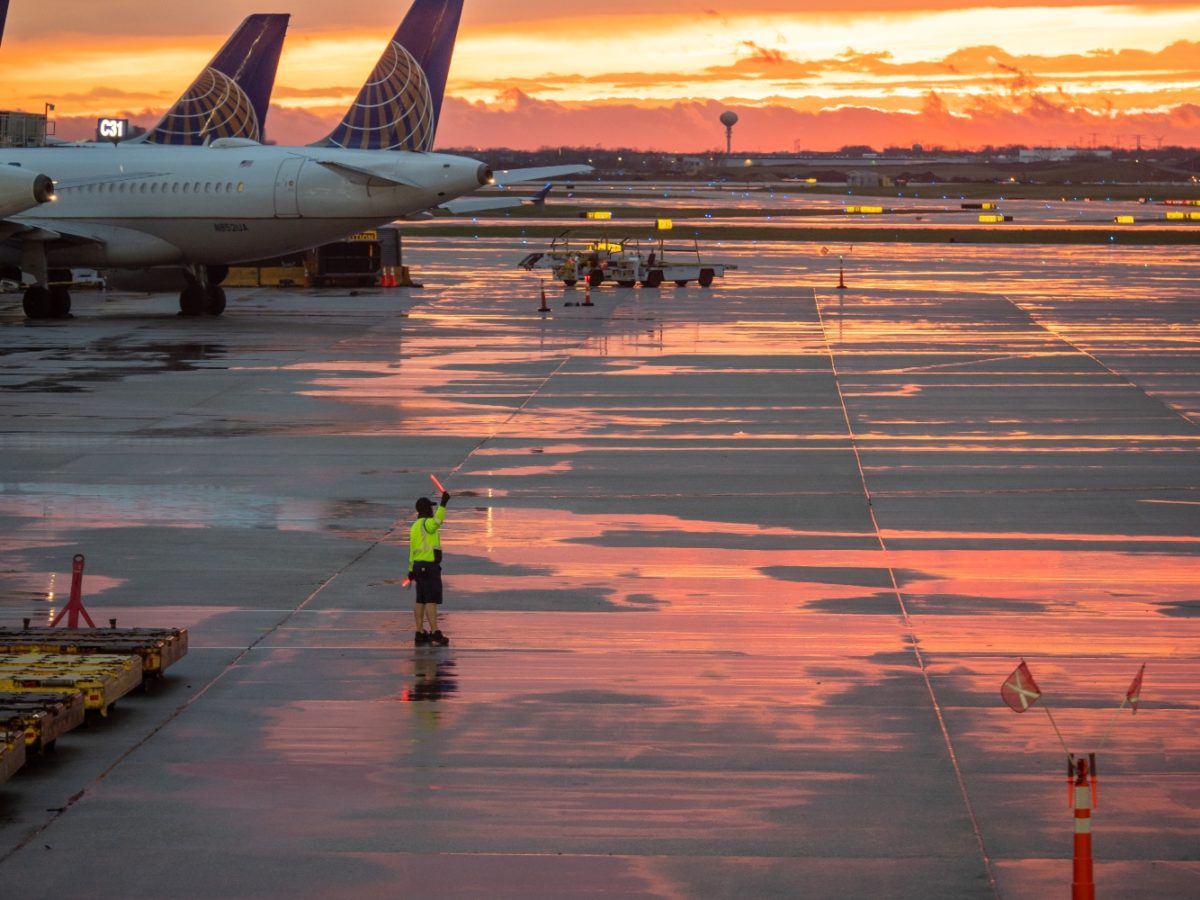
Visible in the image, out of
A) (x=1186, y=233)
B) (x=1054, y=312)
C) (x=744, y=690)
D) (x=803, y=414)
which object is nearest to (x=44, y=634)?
(x=744, y=690)

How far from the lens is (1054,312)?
59188 mm

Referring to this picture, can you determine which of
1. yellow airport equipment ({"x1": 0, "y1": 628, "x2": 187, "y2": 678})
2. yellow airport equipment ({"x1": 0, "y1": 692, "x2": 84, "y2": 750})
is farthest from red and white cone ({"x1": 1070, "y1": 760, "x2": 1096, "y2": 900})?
yellow airport equipment ({"x1": 0, "y1": 628, "x2": 187, "y2": 678})

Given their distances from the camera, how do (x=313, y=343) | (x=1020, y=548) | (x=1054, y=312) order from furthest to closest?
1. (x=1054, y=312)
2. (x=313, y=343)
3. (x=1020, y=548)

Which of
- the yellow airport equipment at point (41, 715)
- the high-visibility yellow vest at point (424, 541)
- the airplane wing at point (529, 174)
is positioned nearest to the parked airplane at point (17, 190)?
the airplane wing at point (529, 174)

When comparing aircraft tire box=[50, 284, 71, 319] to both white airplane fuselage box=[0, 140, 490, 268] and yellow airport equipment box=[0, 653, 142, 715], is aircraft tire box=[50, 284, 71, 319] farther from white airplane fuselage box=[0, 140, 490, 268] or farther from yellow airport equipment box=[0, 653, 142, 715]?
yellow airport equipment box=[0, 653, 142, 715]

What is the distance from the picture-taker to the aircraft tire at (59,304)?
5612cm

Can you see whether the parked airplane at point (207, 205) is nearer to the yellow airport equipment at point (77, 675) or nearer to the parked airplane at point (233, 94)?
the parked airplane at point (233, 94)

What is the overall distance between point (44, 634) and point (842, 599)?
8094 mm

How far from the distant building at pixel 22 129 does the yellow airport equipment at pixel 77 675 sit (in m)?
61.7

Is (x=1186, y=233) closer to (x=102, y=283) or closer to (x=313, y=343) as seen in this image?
(x=102, y=283)

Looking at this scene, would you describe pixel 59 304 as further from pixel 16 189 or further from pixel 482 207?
pixel 482 207

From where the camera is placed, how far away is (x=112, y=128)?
317 feet

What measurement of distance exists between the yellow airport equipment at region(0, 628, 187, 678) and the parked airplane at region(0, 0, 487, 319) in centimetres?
3964

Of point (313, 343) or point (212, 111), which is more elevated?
point (212, 111)
